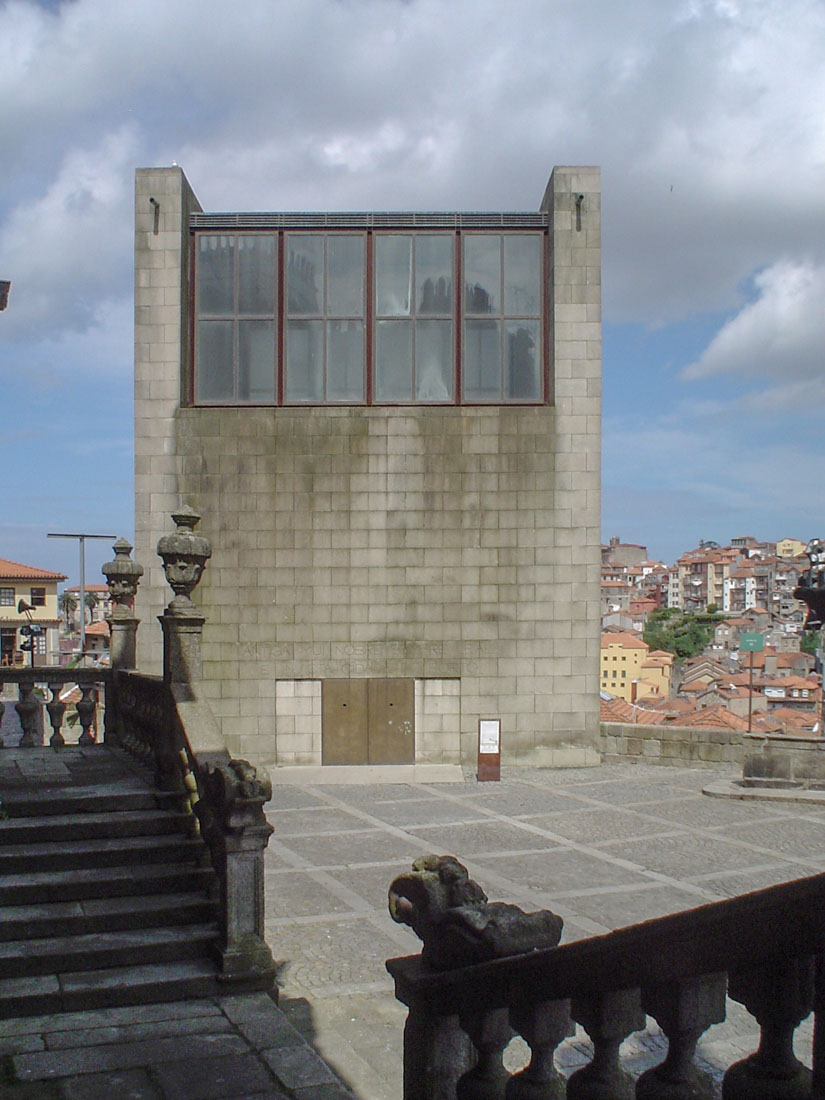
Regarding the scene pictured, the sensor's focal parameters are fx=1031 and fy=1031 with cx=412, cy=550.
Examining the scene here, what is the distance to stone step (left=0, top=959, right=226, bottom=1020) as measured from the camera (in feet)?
21.1

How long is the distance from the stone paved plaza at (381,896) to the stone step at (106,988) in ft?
0.33

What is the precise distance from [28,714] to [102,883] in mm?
4306

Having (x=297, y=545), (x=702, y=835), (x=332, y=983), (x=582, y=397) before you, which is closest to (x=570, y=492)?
(x=582, y=397)

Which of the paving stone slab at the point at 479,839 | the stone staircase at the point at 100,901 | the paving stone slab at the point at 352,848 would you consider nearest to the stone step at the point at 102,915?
the stone staircase at the point at 100,901

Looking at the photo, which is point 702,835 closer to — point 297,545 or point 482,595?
point 482,595

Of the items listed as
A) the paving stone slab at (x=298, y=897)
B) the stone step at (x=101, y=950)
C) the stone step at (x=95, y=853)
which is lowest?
the paving stone slab at (x=298, y=897)

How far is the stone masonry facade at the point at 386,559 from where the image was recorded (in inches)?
801

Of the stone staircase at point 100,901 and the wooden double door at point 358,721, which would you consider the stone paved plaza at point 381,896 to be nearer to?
the stone staircase at point 100,901

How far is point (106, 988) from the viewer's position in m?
6.56

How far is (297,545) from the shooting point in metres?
20.4

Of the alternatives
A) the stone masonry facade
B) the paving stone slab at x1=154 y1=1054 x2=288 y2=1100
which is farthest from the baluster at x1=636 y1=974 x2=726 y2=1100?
the stone masonry facade

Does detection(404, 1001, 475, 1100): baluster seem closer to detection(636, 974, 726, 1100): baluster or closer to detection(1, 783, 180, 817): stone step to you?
detection(636, 974, 726, 1100): baluster

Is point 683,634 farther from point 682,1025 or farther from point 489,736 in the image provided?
point 682,1025

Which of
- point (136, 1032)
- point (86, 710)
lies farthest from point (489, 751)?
point (136, 1032)
